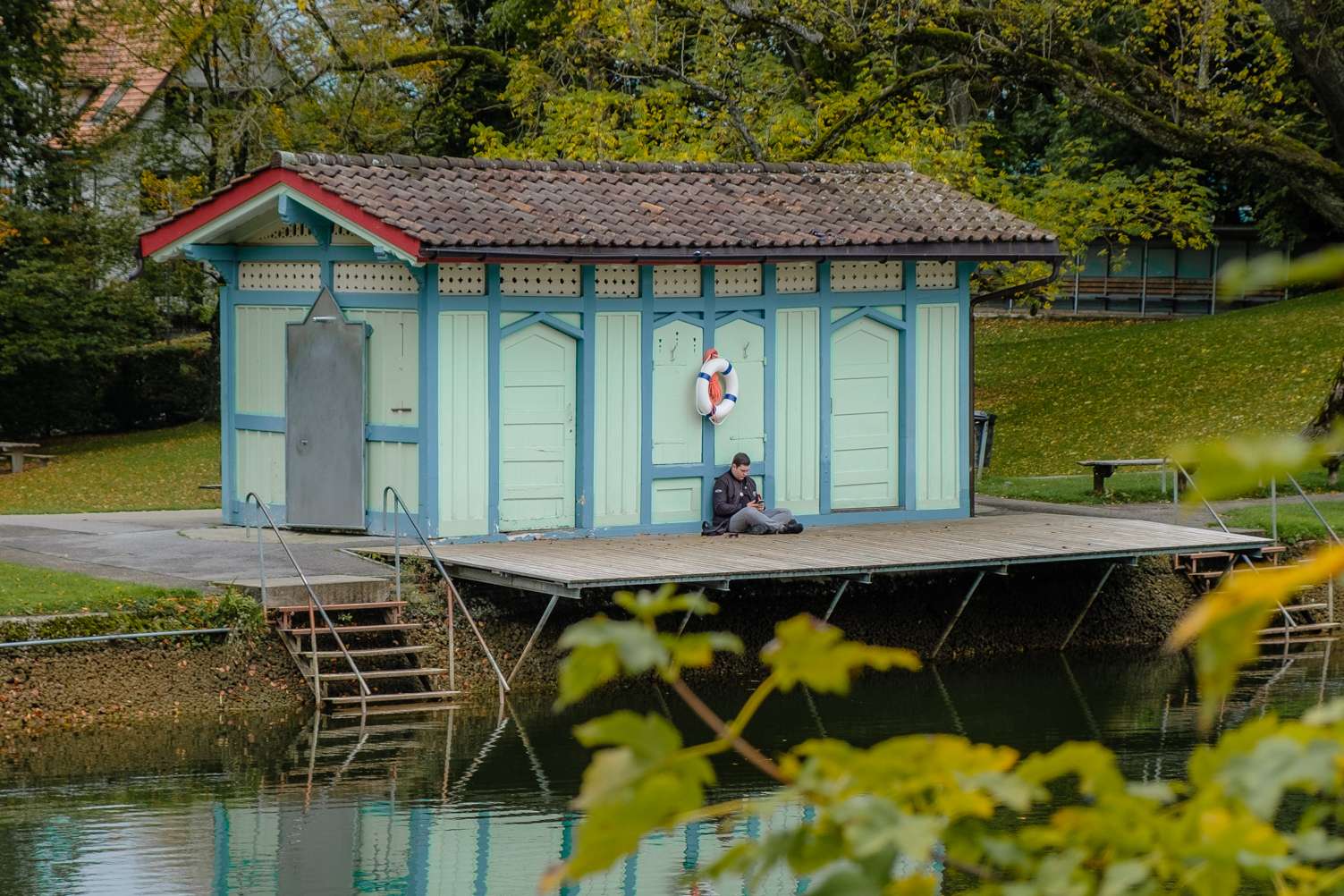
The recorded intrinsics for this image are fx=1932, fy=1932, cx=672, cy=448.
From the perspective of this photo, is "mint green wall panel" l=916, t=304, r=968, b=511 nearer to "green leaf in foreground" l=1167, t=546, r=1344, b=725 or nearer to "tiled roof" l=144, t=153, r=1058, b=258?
"tiled roof" l=144, t=153, r=1058, b=258

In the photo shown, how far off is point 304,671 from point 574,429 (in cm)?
399

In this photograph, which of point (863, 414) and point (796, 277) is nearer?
point (796, 277)

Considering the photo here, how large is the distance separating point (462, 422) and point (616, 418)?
153 centimetres

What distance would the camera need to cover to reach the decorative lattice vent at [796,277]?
18.9 m

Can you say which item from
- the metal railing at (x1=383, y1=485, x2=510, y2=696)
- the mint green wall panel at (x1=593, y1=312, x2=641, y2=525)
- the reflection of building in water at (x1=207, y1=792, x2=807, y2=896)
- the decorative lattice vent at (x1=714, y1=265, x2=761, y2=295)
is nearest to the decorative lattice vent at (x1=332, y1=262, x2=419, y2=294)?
the mint green wall panel at (x1=593, y1=312, x2=641, y2=525)

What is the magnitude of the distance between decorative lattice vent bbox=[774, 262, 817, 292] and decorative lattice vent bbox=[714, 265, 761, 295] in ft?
0.68

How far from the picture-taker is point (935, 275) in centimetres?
1962

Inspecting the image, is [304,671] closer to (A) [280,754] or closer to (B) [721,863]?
(A) [280,754]

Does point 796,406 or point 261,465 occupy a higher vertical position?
→ point 796,406

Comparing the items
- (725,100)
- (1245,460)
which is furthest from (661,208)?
(1245,460)

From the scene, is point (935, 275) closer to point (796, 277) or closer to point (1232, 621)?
point (796, 277)

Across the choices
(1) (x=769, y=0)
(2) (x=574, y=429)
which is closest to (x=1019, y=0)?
(1) (x=769, y=0)

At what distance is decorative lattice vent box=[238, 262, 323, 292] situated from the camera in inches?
725

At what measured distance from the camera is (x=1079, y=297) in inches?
1948
